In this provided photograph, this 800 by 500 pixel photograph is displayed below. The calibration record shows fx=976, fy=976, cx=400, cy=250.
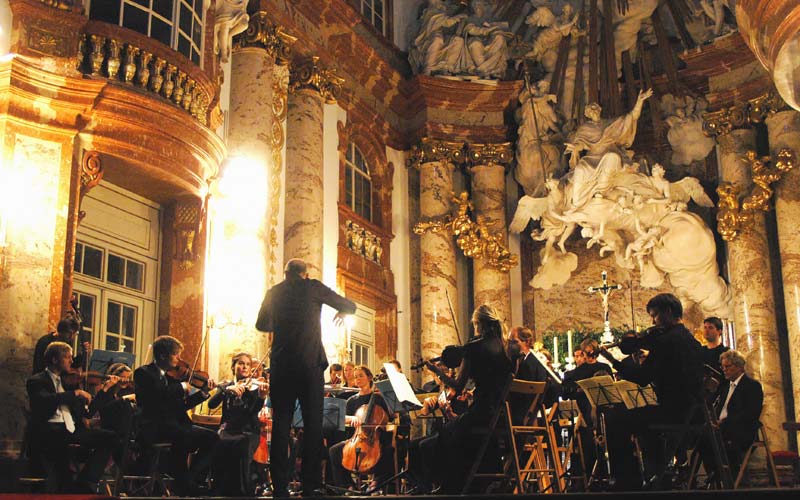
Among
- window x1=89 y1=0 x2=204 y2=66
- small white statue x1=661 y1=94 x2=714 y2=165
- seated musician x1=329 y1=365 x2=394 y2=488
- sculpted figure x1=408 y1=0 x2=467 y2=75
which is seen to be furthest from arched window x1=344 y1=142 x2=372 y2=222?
seated musician x1=329 y1=365 x2=394 y2=488

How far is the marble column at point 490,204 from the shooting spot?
18.3 m

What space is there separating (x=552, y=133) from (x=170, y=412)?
508 inches

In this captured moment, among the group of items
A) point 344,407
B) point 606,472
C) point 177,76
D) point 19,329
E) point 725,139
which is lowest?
point 606,472

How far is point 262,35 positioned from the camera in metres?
14.1

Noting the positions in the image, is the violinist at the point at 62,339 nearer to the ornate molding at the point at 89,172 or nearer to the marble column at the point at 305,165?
the ornate molding at the point at 89,172

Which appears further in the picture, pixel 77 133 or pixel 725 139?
pixel 725 139

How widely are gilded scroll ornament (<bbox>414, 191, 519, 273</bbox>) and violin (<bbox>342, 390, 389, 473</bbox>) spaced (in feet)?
27.0

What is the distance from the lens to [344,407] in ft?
33.7

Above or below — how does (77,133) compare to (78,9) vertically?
below

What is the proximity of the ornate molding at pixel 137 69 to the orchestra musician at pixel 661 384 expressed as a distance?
6352mm

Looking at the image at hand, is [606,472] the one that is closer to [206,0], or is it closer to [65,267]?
[65,267]

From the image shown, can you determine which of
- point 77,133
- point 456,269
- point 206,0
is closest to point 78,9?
point 77,133

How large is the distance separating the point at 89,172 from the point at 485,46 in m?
10.3

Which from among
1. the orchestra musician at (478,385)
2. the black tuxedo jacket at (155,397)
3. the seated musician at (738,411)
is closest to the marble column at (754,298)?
the seated musician at (738,411)
